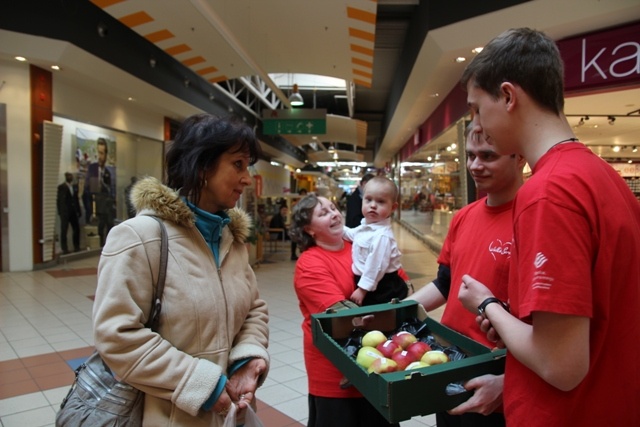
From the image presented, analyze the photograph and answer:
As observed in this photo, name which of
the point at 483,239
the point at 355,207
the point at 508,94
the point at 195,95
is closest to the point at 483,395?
the point at 483,239

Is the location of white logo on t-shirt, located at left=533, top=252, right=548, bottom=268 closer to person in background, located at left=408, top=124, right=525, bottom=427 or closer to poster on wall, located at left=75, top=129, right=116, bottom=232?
person in background, located at left=408, top=124, right=525, bottom=427

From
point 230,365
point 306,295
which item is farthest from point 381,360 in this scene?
point 306,295

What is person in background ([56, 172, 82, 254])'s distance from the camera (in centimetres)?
891

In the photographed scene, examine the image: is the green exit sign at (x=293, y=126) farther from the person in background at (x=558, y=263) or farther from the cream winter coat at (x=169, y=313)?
the person in background at (x=558, y=263)

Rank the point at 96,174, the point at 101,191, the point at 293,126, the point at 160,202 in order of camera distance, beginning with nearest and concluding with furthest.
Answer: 1. the point at 160,202
2. the point at 96,174
3. the point at 101,191
4. the point at 293,126

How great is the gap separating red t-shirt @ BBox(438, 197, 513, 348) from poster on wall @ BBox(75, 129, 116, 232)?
10.1 m

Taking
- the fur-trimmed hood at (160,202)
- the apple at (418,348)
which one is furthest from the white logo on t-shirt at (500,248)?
the fur-trimmed hood at (160,202)

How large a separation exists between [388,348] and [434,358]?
0.51 feet

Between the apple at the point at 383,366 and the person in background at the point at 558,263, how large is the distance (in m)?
0.31

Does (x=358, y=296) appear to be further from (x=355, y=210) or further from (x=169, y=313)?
(x=355, y=210)

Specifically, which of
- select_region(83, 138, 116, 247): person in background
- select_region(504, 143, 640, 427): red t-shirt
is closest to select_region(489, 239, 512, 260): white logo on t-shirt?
select_region(504, 143, 640, 427): red t-shirt

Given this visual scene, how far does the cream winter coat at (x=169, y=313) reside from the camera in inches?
44.2

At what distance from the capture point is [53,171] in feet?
27.1

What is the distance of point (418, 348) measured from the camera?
1.30 metres
